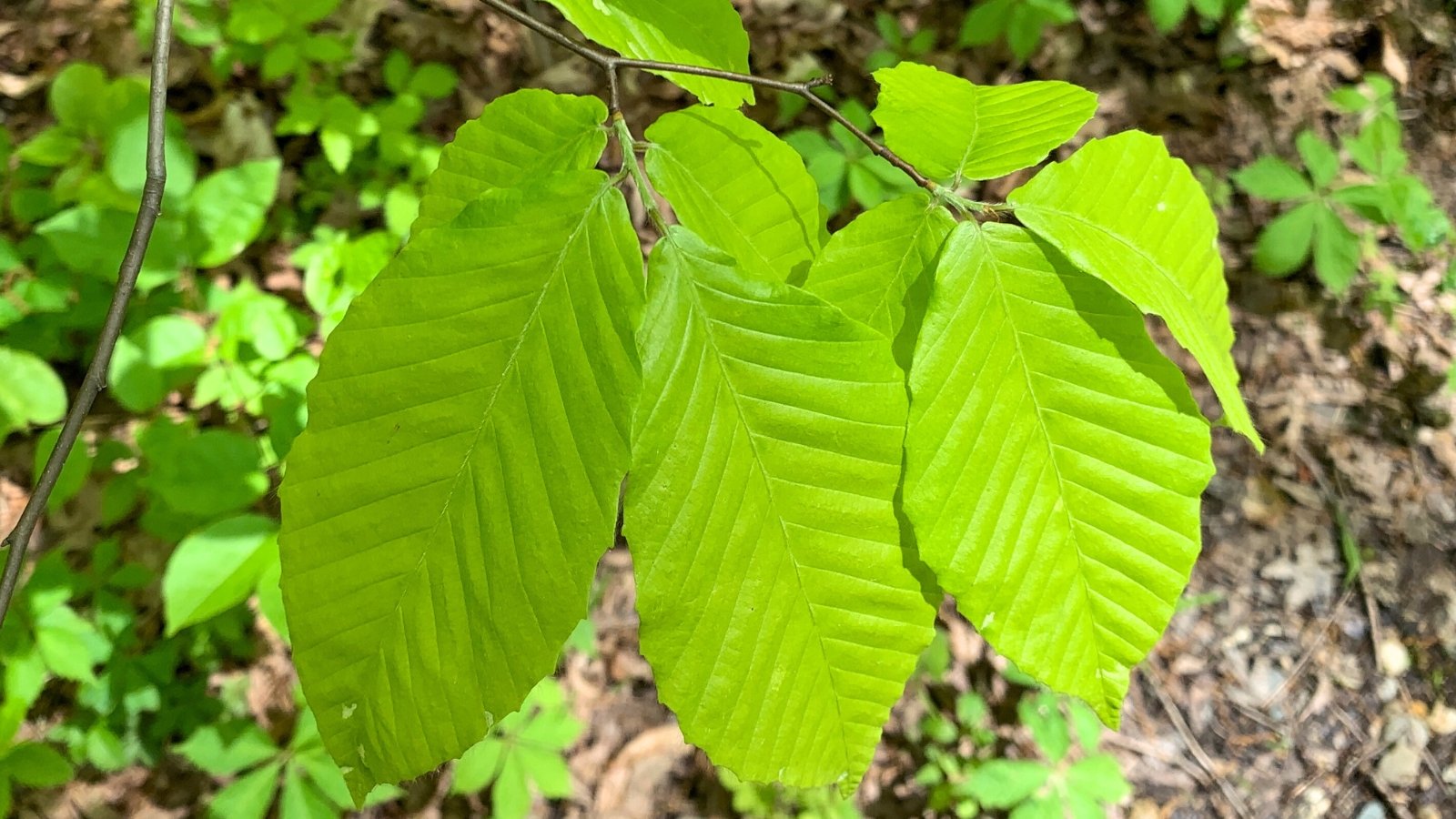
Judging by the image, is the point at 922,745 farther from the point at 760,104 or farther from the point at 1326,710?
the point at 760,104

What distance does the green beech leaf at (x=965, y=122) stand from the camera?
0.76m

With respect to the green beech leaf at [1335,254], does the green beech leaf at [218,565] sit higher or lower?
lower

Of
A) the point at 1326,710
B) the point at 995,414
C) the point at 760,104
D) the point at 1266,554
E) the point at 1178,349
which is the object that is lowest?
the point at 1326,710

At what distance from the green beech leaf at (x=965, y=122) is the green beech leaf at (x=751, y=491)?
27 centimetres

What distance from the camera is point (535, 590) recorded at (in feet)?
1.86

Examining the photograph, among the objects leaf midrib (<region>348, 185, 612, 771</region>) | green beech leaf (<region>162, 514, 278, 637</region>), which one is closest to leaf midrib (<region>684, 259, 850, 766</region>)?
leaf midrib (<region>348, 185, 612, 771</region>)

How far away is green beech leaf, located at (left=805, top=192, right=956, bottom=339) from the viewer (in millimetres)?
717

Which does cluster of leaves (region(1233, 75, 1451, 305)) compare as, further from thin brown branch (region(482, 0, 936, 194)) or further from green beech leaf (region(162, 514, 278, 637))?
green beech leaf (region(162, 514, 278, 637))

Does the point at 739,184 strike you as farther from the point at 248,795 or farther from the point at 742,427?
the point at 248,795

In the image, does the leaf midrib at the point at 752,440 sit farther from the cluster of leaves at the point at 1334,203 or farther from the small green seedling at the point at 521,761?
the cluster of leaves at the point at 1334,203

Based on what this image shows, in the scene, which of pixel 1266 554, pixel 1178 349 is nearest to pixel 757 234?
pixel 1178 349

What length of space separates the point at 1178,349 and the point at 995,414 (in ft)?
6.60

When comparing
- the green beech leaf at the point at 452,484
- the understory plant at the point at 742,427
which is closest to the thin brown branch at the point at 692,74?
the understory plant at the point at 742,427

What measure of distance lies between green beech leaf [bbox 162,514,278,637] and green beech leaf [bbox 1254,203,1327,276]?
2.69m
